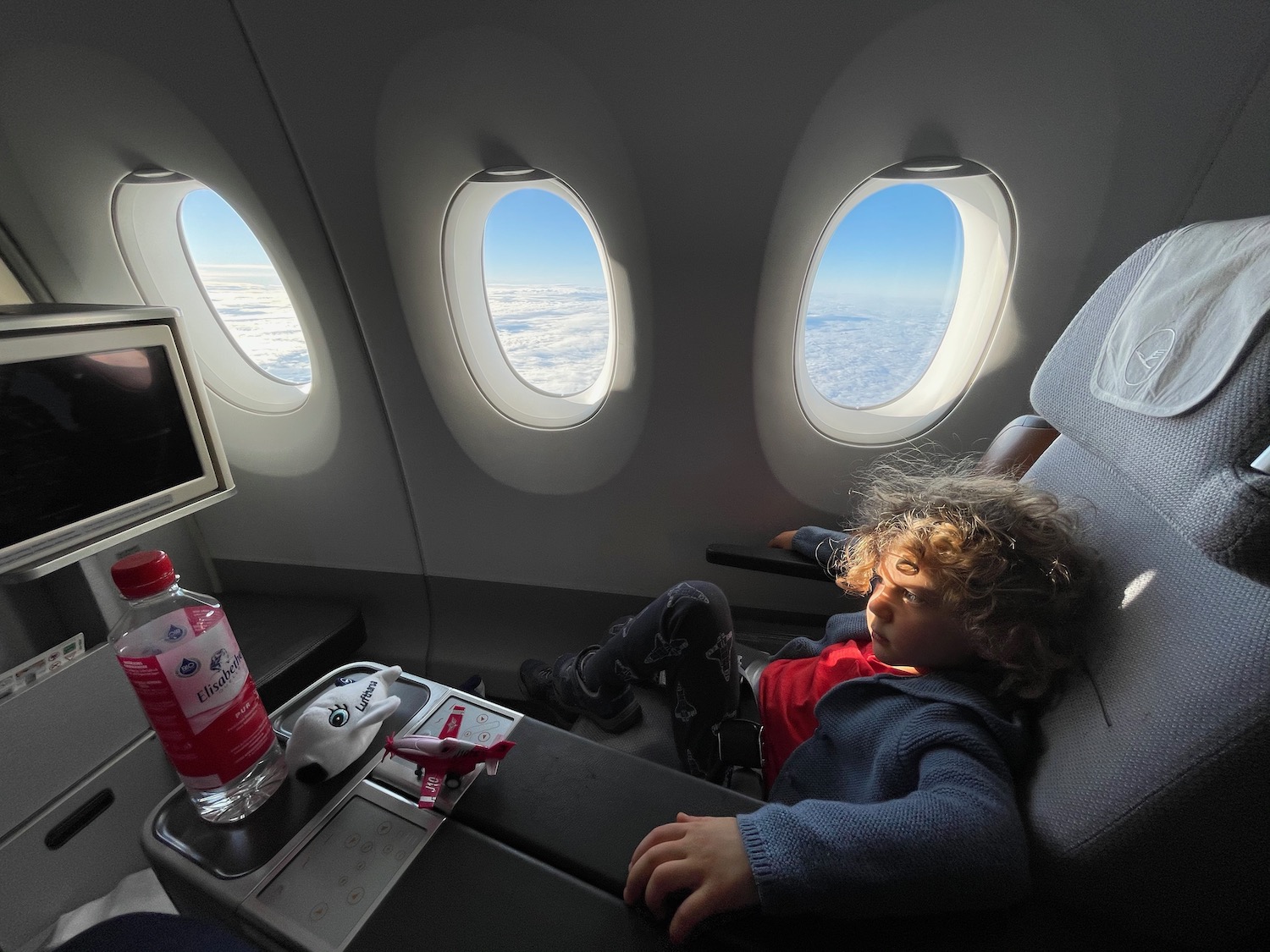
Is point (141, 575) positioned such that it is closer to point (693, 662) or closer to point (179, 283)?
point (693, 662)

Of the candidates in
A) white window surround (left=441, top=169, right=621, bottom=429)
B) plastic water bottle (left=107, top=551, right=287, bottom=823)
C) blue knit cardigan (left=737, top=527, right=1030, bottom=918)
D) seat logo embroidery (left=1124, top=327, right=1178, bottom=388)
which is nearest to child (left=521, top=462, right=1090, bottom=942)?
blue knit cardigan (left=737, top=527, right=1030, bottom=918)

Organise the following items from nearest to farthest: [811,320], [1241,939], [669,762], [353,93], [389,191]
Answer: [1241,939]
[669,762]
[353,93]
[389,191]
[811,320]

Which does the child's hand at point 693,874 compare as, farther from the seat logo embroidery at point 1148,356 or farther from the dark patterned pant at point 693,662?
the seat logo embroidery at point 1148,356

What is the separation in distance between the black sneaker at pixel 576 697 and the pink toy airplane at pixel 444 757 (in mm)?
595

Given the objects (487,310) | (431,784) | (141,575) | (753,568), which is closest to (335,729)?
(431,784)

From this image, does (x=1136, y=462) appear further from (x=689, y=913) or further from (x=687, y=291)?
(x=687, y=291)

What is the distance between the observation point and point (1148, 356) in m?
0.72

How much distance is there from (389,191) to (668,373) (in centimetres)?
95

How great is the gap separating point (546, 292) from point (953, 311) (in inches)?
51.5

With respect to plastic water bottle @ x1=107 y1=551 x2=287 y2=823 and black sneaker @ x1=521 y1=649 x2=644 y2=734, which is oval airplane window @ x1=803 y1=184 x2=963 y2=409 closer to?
black sneaker @ x1=521 y1=649 x2=644 y2=734

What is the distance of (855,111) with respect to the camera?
3.98 feet

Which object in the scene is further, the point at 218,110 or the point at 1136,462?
the point at 218,110

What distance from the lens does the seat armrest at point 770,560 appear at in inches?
56.3

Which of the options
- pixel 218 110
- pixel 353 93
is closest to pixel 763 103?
pixel 353 93
